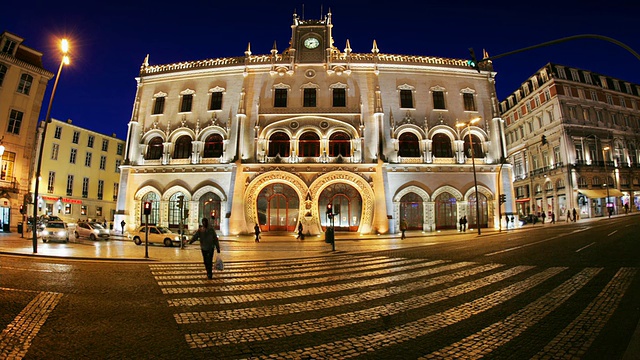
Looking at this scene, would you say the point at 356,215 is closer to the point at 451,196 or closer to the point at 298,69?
the point at 451,196

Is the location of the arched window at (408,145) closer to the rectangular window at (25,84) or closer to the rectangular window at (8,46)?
the rectangular window at (25,84)

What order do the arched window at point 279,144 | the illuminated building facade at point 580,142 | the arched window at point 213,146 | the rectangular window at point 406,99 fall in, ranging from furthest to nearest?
the illuminated building facade at point 580,142 → the rectangular window at point 406,99 → the arched window at point 213,146 → the arched window at point 279,144

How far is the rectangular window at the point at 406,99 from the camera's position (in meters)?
30.8

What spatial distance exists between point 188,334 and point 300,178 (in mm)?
24128

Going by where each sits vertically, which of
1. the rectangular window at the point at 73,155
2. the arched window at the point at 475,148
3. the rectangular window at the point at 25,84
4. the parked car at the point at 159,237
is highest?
the rectangular window at the point at 25,84

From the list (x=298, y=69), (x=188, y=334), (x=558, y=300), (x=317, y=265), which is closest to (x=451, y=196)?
(x=298, y=69)

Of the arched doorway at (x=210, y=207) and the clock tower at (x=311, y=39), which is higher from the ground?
the clock tower at (x=311, y=39)

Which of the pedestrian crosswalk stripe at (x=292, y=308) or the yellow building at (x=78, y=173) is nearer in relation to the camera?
the pedestrian crosswalk stripe at (x=292, y=308)

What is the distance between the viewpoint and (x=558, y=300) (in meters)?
5.91

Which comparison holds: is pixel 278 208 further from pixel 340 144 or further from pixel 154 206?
pixel 154 206

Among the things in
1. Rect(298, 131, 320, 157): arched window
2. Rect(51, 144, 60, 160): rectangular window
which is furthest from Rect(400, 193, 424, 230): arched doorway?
Rect(51, 144, 60, 160): rectangular window

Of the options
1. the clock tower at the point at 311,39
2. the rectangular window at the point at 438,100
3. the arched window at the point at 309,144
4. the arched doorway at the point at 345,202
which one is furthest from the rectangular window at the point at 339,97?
the rectangular window at the point at 438,100

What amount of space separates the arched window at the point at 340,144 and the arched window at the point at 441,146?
806 cm

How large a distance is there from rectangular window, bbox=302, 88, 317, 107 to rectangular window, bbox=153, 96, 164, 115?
14.2 m
